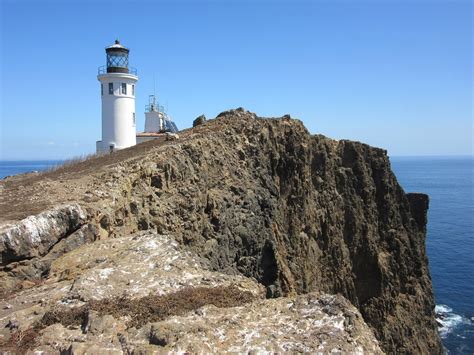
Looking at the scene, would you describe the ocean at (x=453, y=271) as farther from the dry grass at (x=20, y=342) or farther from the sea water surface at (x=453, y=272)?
the dry grass at (x=20, y=342)

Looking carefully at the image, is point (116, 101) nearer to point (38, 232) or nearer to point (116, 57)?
point (116, 57)

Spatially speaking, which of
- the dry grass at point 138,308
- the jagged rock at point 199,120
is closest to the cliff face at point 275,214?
the jagged rock at point 199,120

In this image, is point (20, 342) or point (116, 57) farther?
point (116, 57)

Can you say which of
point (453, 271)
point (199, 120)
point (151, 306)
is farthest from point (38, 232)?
point (453, 271)

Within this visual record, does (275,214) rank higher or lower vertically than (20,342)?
lower

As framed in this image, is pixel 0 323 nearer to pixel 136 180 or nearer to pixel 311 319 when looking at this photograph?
pixel 311 319

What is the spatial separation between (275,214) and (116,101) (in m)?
17.2

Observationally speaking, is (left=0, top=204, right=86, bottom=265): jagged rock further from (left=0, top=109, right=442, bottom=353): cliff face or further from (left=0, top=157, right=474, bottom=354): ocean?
(left=0, top=157, right=474, bottom=354): ocean

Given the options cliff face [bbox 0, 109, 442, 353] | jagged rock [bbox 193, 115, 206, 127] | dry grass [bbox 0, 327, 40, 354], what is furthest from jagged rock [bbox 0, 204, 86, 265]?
jagged rock [bbox 193, 115, 206, 127]

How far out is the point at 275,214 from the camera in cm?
2767

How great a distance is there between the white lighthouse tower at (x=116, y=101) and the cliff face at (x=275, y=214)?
30.5 ft

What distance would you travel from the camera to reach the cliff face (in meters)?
17.0

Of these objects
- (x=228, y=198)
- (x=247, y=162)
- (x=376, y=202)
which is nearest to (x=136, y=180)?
(x=228, y=198)

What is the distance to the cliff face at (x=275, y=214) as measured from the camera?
1702cm
